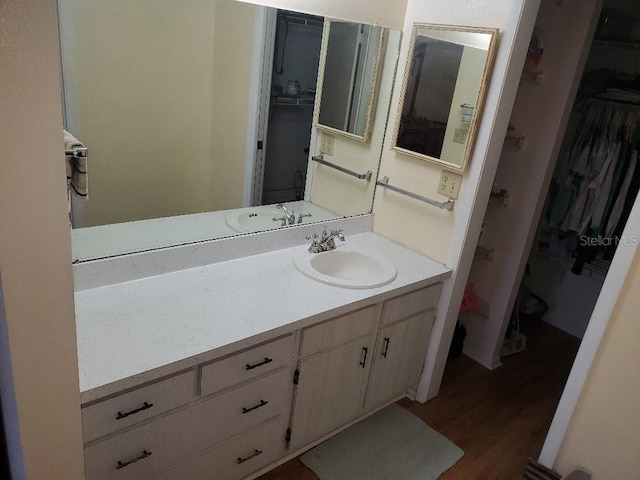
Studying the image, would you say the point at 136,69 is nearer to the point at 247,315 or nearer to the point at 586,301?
the point at 247,315

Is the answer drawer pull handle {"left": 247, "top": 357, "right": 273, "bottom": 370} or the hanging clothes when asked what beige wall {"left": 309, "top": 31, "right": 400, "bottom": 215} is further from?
the hanging clothes

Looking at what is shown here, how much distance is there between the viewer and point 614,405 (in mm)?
1483

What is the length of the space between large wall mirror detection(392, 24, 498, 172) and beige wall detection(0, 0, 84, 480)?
5.32 feet

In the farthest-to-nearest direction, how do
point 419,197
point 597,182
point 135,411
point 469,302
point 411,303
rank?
point 597,182, point 469,302, point 419,197, point 411,303, point 135,411

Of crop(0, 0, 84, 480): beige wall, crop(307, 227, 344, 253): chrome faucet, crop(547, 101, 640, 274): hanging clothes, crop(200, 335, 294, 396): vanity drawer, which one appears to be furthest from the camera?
crop(547, 101, 640, 274): hanging clothes

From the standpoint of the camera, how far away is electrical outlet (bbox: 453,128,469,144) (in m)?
2.02

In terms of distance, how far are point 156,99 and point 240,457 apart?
1.28m

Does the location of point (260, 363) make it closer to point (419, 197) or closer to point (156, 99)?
point (156, 99)

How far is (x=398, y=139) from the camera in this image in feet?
7.42

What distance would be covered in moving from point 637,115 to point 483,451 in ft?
6.70

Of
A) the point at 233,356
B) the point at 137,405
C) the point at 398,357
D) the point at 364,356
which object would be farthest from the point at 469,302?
the point at 137,405

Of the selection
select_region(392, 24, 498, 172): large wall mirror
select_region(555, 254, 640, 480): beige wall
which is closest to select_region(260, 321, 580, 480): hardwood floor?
select_region(555, 254, 640, 480): beige wall

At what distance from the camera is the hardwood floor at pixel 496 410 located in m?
2.07

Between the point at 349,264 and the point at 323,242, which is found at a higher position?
the point at 323,242
